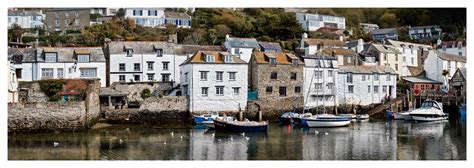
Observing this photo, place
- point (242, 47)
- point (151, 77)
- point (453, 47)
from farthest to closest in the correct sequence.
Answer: point (453, 47)
point (242, 47)
point (151, 77)

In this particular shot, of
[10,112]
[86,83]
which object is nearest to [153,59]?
[86,83]

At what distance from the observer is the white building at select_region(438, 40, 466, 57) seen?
2010 inches

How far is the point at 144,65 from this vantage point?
37062 mm

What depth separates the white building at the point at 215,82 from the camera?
1303 inches

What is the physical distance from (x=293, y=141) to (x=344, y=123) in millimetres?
7454

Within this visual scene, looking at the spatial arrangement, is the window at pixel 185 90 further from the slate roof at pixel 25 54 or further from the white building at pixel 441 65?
the white building at pixel 441 65

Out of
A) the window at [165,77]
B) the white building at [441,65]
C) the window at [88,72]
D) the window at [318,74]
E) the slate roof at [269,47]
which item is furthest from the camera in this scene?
the white building at [441,65]

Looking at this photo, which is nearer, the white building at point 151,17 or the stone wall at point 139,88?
the stone wall at point 139,88

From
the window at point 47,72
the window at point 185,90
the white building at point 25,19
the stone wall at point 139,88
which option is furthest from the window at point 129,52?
the white building at point 25,19

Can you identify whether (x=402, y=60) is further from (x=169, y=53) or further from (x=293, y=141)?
(x=293, y=141)

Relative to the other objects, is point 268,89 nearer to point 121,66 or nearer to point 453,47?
point 121,66

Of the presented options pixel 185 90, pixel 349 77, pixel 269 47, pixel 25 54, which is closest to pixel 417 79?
pixel 349 77

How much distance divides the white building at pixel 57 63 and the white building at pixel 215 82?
584cm

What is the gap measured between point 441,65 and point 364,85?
31.1 feet
